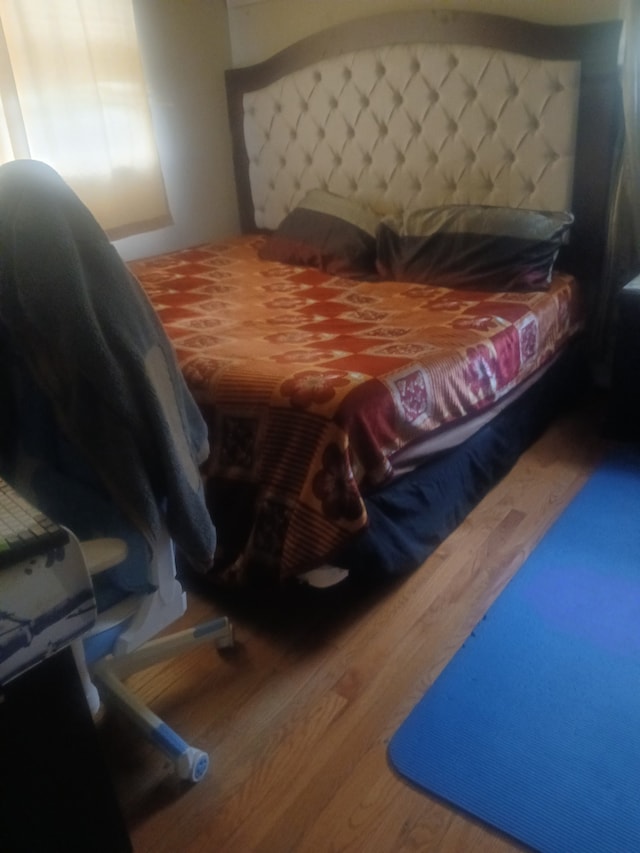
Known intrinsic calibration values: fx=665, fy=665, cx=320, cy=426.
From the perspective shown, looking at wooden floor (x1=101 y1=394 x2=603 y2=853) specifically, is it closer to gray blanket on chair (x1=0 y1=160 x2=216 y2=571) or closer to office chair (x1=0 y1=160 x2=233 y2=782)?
office chair (x1=0 y1=160 x2=233 y2=782)

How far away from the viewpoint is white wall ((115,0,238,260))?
3.36m

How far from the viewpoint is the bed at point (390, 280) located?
1742 millimetres

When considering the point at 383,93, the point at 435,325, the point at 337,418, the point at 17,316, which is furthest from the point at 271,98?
the point at 17,316

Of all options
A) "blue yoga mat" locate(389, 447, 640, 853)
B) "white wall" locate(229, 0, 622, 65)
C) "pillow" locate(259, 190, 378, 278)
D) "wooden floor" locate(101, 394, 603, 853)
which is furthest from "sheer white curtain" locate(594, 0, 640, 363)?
"blue yoga mat" locate(389, 447, 640, 853)

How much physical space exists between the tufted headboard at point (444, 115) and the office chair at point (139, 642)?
7.38ft

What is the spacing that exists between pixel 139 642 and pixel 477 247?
2070mm

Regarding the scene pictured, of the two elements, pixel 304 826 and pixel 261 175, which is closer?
pixel 304 826

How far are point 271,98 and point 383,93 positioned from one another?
0.71 m

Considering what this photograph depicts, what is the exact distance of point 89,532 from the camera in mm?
1167

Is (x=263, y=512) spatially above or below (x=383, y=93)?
below

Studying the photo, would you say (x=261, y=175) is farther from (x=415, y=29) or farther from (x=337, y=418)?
(x=337, y=418)

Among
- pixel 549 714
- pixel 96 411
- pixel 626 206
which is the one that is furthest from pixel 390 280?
pixel 96 411

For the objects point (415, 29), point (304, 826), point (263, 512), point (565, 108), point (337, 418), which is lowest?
point (304, 826)

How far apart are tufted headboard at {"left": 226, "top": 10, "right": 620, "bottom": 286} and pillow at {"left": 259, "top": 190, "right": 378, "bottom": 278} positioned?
0.19m
